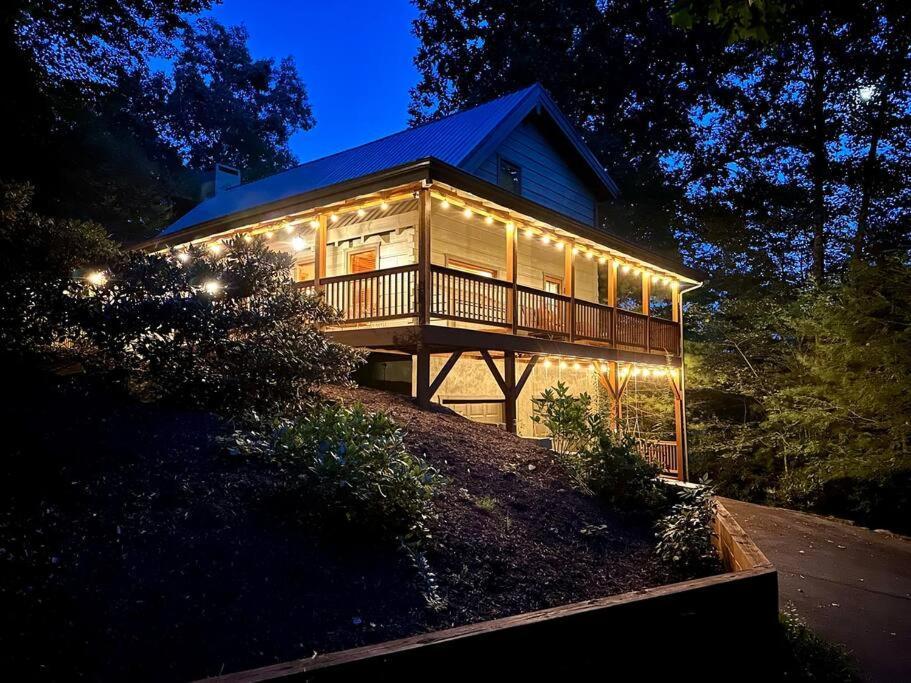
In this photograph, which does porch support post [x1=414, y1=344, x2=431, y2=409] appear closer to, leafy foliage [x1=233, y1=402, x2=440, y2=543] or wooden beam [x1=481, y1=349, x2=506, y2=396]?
wooden beam [x1=481, y1=349, x2=506, y2=396]

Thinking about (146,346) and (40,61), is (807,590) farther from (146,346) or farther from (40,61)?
(40,61)

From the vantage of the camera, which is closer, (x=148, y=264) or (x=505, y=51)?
(x=148, y=264)

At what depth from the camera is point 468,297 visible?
10953 millimetres

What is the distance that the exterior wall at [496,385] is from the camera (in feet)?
45.4

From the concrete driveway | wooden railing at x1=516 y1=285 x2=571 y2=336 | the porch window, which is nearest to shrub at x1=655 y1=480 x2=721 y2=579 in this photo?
the concrete driveway

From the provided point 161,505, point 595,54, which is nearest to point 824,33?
point 595,54

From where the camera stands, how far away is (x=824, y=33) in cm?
2309

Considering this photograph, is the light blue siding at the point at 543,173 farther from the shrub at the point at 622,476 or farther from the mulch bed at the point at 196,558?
the mulch bed at the point at 196,558

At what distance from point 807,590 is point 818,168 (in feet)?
69.2

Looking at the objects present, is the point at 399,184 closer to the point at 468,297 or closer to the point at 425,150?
the point at 468,297

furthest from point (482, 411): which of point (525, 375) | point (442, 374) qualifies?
point (442, 374)

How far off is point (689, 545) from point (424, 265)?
242 inches

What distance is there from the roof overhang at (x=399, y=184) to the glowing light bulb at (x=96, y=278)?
460 cm

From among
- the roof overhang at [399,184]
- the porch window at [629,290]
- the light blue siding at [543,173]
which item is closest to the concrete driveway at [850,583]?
the roof overhang at [399,184]
